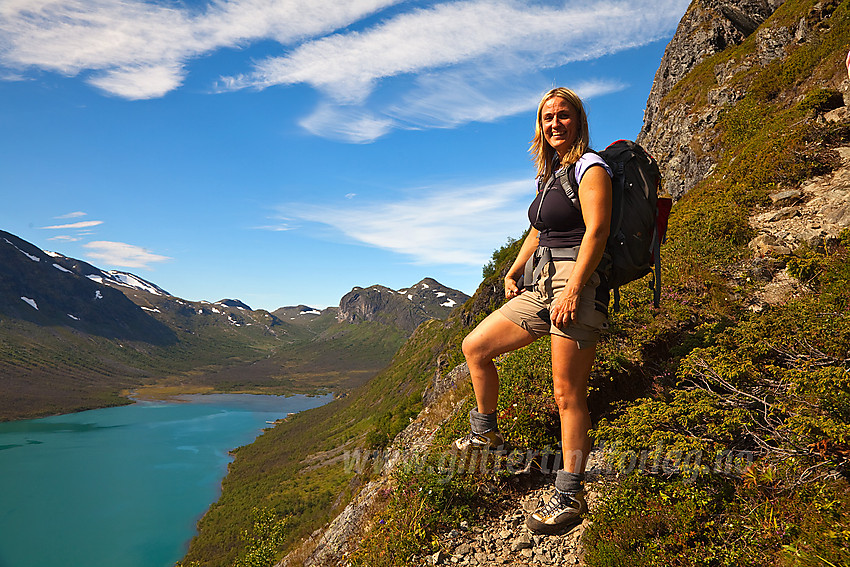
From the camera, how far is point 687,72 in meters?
33.2

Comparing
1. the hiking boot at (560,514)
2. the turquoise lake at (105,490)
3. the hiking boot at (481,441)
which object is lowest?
the turquoise lake at (105,490)

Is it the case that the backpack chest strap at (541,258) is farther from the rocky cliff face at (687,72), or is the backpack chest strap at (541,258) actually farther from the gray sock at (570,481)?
the rocky cliff face at (687,72)

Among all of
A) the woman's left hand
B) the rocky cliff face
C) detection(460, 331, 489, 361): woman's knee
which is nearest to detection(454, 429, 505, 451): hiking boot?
detection(460, 331, 489, 361): woman's knee

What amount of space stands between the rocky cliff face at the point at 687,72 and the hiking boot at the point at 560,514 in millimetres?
20398

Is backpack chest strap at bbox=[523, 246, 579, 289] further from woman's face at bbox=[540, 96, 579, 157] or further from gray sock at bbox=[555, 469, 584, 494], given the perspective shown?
gray sock at bbox=[555, 469, 584, 494]

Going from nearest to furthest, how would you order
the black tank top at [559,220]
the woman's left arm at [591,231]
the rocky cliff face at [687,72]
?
the woman's left arm at [591,231]
the black tank top at [559,220]
the rocky cliff face at [687,72]

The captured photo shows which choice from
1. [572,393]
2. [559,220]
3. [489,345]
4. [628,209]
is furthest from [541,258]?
[572,393]

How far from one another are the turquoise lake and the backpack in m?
118

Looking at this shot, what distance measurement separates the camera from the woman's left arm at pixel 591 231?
3330 millimetres

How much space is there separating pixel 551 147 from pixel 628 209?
0.98 m

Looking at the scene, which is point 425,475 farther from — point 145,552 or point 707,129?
point 145,552

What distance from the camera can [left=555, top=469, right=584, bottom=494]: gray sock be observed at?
379 centimetres

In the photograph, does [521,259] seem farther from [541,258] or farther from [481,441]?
[481,441]

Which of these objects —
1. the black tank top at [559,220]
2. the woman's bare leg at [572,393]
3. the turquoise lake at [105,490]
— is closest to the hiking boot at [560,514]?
the woman's bare leg at [572,393]
